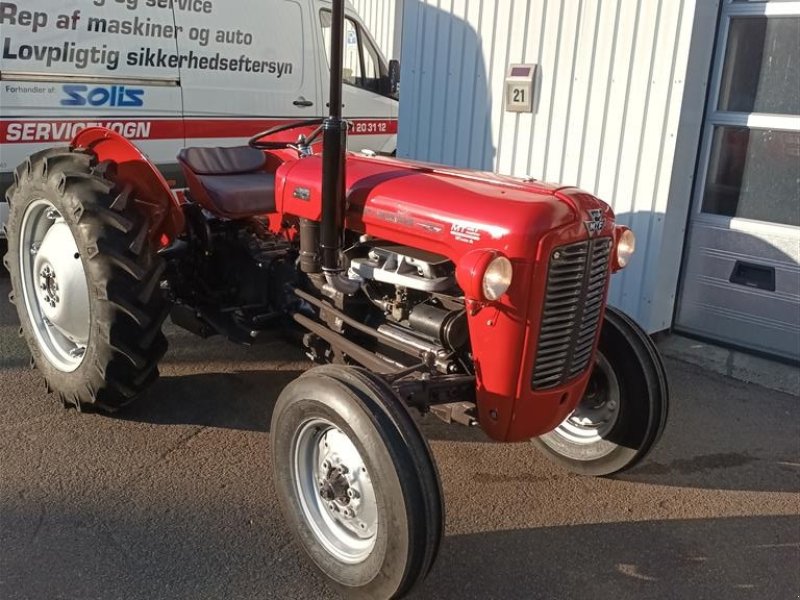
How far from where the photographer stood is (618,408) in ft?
11.0

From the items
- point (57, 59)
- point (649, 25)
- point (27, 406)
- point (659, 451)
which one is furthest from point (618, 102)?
point (57, 59)

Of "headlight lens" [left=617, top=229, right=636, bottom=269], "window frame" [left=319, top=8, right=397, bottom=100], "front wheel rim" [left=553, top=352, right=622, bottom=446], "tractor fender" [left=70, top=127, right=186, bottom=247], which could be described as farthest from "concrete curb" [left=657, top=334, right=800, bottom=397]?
"window frame" [left=319, top=8, right=397, bottom=100]

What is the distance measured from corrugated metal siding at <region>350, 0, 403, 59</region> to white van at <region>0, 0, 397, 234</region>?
3677mm

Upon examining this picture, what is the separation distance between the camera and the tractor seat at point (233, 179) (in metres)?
3.78

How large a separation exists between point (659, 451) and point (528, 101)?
2566 mm

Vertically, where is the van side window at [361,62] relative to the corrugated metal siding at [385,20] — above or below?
below

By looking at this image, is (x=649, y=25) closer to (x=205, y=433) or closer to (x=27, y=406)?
(x=205, y=433)

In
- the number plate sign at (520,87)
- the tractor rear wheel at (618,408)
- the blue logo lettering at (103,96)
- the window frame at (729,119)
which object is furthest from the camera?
the blue logo lettering at (103,96)

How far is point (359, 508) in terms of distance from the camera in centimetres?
269

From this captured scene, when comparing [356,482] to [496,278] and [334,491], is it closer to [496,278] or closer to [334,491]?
[334,491]

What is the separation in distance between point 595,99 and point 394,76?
4038mm

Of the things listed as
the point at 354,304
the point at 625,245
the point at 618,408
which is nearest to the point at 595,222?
the point at 625,245

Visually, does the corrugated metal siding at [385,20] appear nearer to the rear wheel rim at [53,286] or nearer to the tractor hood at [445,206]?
the rear wheel rim at [53,286]

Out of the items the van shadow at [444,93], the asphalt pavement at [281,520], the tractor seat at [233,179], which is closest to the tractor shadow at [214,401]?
the asphalt pavement at [281,520]
